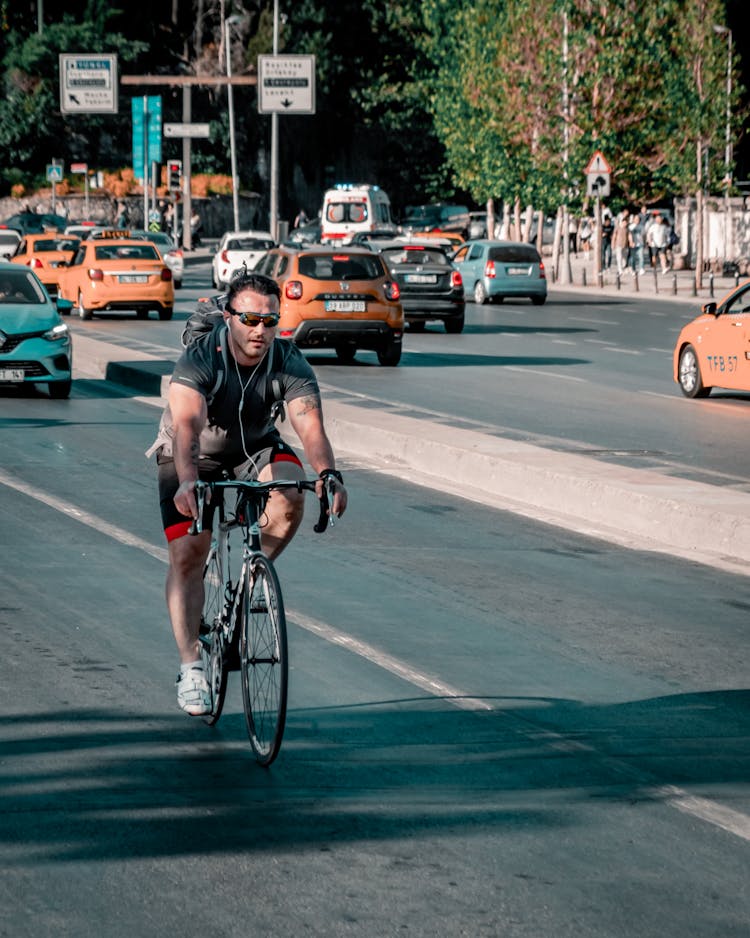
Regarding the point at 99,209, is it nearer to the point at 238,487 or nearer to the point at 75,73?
the point at 75,73

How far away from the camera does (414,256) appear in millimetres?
35688

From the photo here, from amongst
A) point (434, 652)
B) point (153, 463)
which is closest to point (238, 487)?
point (434, 652)

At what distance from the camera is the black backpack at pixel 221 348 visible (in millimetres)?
6754

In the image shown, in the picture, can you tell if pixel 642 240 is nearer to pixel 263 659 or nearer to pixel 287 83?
pixel 287 83

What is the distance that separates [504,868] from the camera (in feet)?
17.5

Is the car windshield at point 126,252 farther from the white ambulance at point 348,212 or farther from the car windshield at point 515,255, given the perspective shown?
the white ambulance at point 348,212

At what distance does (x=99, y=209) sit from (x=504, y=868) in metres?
89.7

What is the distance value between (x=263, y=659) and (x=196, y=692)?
541mm

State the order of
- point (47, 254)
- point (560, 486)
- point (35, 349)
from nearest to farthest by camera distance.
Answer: point (560, 486) < point (35, 349) < point (47, 254)

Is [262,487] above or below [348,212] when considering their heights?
below

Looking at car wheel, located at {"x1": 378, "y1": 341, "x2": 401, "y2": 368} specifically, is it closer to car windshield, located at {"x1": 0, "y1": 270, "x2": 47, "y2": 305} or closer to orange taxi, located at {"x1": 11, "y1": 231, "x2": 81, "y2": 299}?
car windshield, located at {"x1": 0, "y1": 270, "x2": 47, "y2": 305}

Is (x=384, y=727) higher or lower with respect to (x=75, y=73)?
lower

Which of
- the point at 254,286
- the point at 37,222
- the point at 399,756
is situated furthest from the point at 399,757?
the point at 37,222

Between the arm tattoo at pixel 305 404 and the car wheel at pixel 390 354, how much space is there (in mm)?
20365
